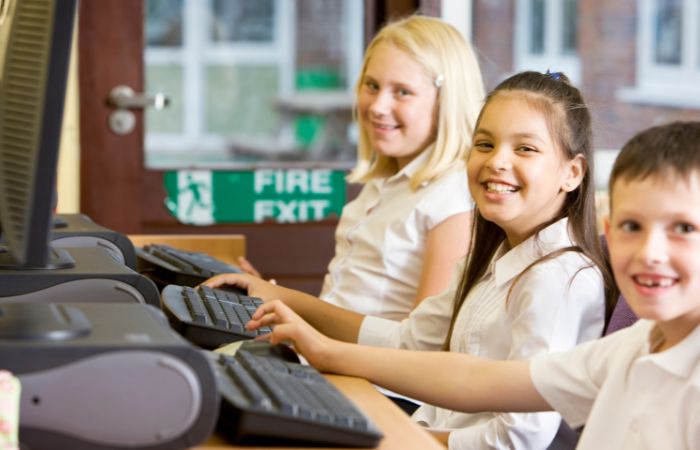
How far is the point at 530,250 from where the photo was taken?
5.54 feet

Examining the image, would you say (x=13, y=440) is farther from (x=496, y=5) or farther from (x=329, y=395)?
(x=496, y=5)

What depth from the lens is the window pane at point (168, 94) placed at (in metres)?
3.52

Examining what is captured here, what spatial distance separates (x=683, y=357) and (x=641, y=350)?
0.07m

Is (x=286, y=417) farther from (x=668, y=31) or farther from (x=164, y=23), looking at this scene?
(x=668, y=31)

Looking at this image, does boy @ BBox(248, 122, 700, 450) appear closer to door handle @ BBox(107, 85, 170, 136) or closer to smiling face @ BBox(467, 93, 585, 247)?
smiling face @ BBox(467, 93, 585, 247)

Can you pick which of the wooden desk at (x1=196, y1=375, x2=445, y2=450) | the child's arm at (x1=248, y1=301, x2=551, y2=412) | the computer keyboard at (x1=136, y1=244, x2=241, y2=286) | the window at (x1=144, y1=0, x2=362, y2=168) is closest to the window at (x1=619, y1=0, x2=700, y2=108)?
the window at (x1=144, y1=0, x2=362, y2=168)

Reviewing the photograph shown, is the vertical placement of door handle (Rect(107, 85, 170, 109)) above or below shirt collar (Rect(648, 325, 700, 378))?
above

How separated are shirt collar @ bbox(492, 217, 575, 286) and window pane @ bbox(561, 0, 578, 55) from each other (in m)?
2.10

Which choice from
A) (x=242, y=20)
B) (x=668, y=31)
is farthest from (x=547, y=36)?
(x=242, y=20)

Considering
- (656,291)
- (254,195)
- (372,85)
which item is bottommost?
(254,195)

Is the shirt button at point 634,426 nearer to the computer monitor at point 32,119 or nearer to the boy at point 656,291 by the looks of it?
the boy at point 656,291

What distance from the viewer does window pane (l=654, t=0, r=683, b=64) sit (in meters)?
3.78

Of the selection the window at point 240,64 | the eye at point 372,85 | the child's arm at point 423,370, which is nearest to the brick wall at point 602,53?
the window at point 240,64

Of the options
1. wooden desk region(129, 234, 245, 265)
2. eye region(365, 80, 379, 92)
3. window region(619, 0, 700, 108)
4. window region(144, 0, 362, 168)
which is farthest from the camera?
window region(619, 0, 700, 108)
